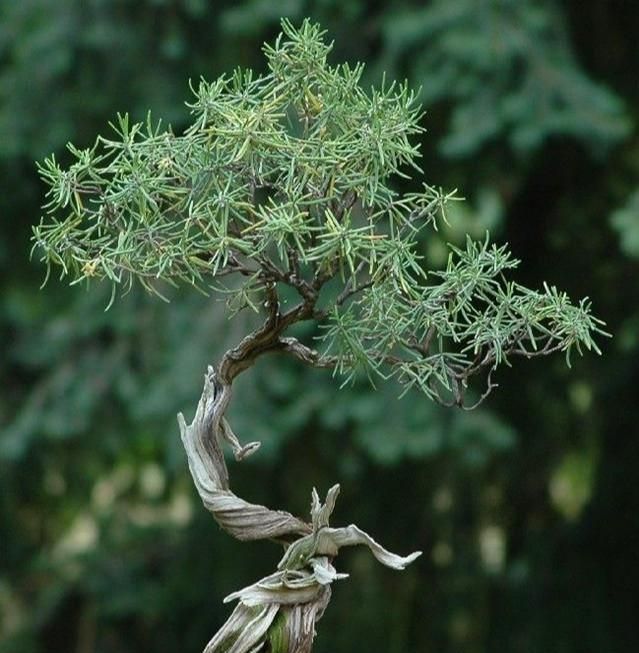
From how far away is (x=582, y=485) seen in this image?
181 inches

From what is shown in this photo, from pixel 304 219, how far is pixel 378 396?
7.58 ft

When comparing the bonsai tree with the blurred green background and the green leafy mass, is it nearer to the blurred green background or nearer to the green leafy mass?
the green leafy mass

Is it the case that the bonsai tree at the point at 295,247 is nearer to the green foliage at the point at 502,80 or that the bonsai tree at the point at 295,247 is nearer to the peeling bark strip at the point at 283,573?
the peeling bark strip at the point at 283,573

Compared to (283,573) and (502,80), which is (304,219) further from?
(502,80)

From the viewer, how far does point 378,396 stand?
3.59 m

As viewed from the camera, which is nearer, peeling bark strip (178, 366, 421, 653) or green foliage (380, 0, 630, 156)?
peeling bark strip (178, 366, 421, 653)

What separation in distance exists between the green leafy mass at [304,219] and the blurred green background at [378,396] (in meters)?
1.85

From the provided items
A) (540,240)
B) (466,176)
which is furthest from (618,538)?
(466,176)

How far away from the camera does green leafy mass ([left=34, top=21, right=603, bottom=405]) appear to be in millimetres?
1273

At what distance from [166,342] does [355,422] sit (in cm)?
59

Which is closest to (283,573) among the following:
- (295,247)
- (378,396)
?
(295,247)

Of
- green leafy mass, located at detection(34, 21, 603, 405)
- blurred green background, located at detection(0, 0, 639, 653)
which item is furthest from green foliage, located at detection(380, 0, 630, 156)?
green leafy mass, located at detection(34, 21, 603, 405)

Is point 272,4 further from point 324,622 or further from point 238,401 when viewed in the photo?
point 324,622

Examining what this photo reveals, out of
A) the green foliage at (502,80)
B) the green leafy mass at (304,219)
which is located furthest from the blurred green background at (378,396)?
the green leafy mass at (304,219)
